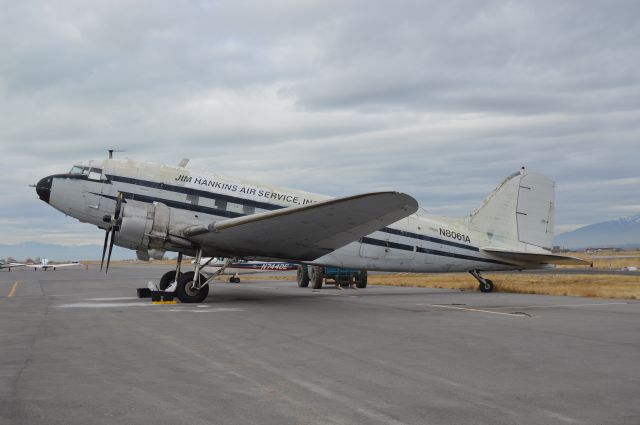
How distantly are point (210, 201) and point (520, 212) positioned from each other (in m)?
14.4

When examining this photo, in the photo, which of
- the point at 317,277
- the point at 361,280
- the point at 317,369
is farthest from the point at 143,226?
the point at 361,280

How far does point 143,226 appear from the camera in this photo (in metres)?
19.0

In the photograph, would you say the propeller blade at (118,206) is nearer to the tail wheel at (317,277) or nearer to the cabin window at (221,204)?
the cabin window at (221,204)

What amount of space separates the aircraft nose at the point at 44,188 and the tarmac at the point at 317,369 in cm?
599

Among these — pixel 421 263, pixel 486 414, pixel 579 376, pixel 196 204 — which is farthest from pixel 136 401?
pixel 421 263

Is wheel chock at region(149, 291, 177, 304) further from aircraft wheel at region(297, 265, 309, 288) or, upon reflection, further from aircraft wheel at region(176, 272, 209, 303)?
aircraft wheel at region(297, 265, 309, 288)

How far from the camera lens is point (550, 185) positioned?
27062 mm

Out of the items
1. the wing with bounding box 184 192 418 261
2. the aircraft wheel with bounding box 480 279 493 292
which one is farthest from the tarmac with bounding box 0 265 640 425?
the aircraft wheel with bounding box 480 279 493 292

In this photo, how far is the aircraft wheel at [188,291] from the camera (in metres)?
19.1

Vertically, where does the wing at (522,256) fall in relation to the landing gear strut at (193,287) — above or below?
above

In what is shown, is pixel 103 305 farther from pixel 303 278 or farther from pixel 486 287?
pixel 303 278

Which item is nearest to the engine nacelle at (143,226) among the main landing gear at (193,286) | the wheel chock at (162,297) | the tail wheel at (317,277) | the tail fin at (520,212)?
the main landing gear at (193,286)

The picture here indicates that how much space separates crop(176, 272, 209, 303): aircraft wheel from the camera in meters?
19.1

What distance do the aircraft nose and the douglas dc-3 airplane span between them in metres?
0.03
